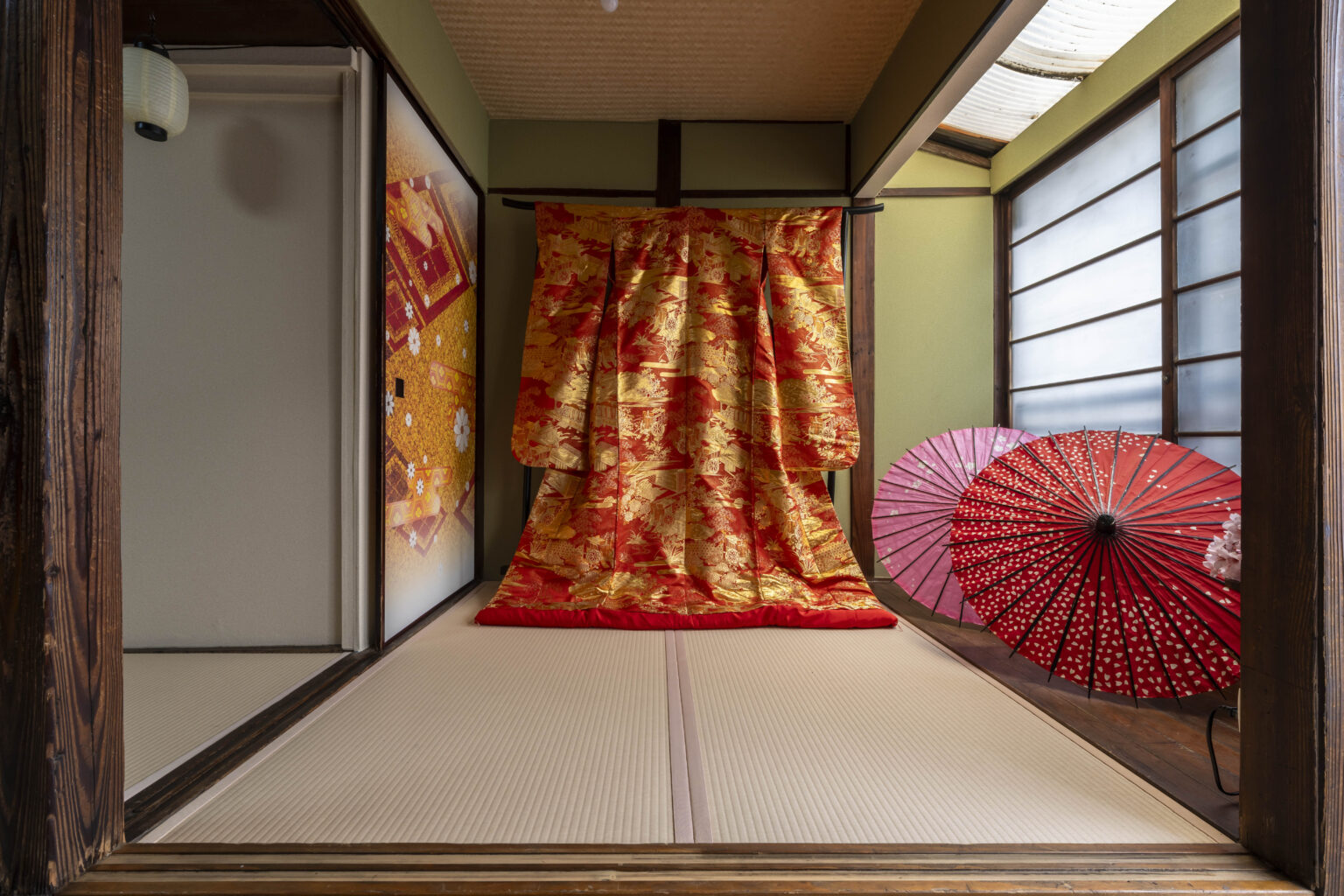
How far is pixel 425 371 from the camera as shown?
246 cm

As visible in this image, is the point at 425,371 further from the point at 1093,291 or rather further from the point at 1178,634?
the point at 1093,291

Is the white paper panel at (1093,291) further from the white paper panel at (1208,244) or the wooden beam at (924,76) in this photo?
the wooden beam at (924,76)

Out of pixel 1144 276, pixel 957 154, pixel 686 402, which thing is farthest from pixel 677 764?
pixel 957 154

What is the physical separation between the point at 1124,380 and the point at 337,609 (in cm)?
303

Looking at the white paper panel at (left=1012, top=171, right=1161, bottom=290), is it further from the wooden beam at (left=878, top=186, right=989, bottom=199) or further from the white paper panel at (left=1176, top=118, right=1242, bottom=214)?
the wooden beam at (left=878, top=186, right=989, bottom=199)

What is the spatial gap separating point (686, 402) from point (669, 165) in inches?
50.5

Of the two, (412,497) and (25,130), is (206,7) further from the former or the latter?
(412,497)

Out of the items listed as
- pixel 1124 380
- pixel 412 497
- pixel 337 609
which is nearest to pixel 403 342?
pixel 412 497

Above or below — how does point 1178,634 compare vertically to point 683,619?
above

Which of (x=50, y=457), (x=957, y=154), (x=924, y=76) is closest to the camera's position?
(x=50, y=457)

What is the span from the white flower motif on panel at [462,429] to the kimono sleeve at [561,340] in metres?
0.24

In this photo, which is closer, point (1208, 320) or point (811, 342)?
point (1208, 320)

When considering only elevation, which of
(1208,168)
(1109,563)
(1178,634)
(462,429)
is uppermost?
(1208,168)

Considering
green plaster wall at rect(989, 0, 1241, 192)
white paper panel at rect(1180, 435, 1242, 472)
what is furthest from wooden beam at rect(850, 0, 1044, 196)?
white paper panel at rect(1180, 435, 1242, 472)
